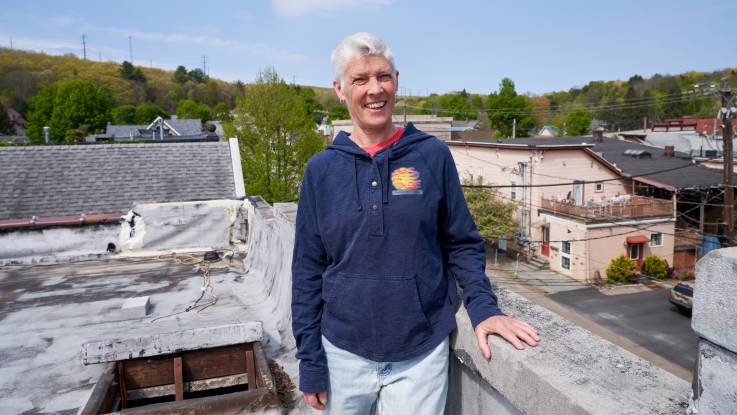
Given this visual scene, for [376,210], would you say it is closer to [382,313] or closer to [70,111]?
[382,313]

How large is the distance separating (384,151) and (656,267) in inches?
943

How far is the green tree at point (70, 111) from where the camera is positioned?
62688 millimetres

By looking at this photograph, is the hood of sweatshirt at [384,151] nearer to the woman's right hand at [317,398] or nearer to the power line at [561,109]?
the woman's right hand at [317,398]

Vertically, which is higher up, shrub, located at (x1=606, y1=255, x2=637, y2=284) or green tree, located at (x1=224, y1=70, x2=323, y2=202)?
green tree, located at (x1=224, y1=70, x2=323, y2=202)

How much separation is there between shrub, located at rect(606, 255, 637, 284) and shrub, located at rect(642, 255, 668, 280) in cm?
98

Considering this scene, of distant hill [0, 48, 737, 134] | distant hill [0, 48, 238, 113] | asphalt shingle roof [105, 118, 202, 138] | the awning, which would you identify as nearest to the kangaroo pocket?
the awning

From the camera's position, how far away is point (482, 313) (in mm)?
1784

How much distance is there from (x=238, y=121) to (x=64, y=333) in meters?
20.5

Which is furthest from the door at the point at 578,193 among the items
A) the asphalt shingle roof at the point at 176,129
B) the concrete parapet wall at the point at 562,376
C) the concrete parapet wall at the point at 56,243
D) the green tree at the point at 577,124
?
the green tree at the point at 577,124

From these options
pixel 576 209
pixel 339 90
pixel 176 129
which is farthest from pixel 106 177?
pixel 176 129

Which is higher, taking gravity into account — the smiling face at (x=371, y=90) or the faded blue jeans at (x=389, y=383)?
the smiling face at (x=371, y=90)

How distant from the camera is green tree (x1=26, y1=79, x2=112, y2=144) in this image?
62688mm

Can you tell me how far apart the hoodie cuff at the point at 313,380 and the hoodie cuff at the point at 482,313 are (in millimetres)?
635

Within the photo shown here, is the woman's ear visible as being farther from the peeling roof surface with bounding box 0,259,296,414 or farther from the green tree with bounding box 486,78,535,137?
the green tree with bounding box 486,78,535,137
